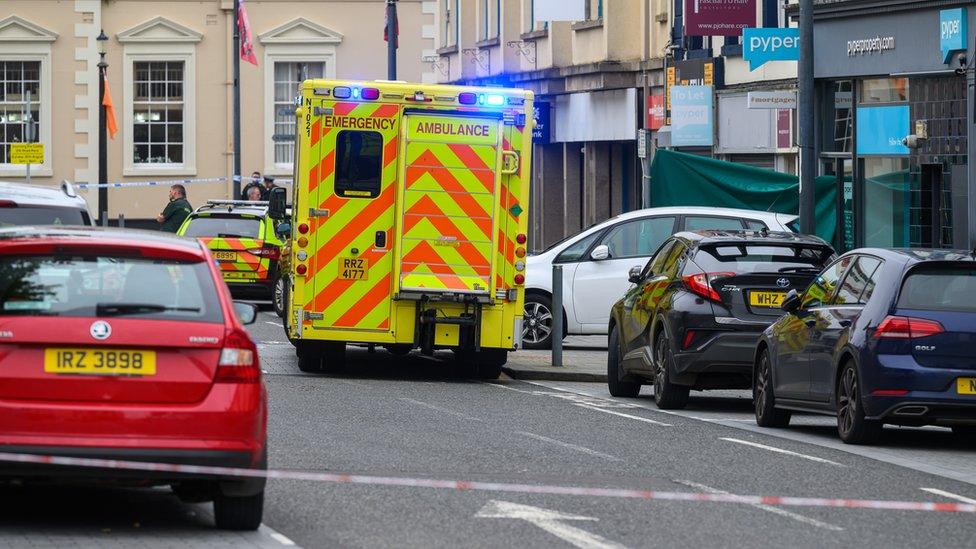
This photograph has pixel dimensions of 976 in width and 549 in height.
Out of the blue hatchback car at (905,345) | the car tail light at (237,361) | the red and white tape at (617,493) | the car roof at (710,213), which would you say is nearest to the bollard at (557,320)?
the car roof at (710,213)

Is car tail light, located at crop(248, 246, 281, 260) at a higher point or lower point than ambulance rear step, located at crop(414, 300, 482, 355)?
higher

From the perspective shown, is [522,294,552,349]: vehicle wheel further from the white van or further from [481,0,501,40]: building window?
[481,0,501,40]: building window

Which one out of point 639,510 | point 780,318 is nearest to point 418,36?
point 780,318

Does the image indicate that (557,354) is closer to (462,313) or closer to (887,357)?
(462,313)

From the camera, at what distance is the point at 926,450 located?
14.1 meters

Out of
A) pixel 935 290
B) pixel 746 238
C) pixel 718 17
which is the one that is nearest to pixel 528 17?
pixel 718 17

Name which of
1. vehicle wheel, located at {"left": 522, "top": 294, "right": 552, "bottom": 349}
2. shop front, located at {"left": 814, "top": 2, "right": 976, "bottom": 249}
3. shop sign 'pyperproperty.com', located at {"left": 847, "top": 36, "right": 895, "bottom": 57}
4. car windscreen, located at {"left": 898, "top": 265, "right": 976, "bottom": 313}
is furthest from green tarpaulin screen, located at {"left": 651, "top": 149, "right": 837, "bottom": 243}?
car windscreen, located at {"left": 898, "top": 265, "right": 976, "bottom": 313}

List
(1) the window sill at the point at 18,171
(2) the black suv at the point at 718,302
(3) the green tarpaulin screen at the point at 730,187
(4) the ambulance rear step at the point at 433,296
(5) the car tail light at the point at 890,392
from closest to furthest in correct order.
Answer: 1. (5) the car tail light at the point at 890,392
2. (2) the black suv at the point at 718,302
3. (4) the ambulance rear step at the point at 433,296
4. (3) the green tarpaulin screen at the point at 730,187
5. (1) the window sill at the point at 18,171

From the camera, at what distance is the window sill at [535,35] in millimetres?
39969

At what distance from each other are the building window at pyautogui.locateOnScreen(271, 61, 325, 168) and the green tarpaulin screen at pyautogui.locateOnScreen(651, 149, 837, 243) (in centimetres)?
2394

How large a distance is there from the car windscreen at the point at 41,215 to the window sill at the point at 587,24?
21.8 m

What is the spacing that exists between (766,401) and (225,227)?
52.5 feet

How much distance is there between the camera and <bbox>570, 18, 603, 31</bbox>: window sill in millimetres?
36406

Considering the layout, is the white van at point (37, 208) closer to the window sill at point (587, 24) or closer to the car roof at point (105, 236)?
the car roof at point (105, 236)
